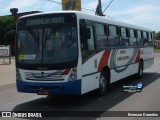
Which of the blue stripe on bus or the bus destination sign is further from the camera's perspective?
the bus destination sign

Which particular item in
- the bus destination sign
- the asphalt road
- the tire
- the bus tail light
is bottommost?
the asphalt road

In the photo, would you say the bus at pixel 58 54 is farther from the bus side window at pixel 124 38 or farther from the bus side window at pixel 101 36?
the bus side window at pixel 124 38

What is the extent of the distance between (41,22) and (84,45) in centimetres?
147

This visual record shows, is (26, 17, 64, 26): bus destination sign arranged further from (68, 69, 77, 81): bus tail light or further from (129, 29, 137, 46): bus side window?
(129, 29, 137, 46): bus side window

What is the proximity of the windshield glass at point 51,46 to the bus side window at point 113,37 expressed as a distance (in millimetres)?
3385

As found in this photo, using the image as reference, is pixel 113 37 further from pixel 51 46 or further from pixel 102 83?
pixel 51 46

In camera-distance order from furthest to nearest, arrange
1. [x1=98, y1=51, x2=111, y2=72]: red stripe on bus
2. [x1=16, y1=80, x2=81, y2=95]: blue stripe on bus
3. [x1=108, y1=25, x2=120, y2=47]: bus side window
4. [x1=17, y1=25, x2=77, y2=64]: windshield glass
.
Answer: [x1=108, y1=25, x2=120, y2=47]: bus side window < [x1=98, y1=51, x2=111, y2=72]: red stripe on bus < [x1=17, y1=25, x2=77, y2=64]: windshield glass < [x1=16, y1=80, x2=81, y2=95]: blue stripe on bus

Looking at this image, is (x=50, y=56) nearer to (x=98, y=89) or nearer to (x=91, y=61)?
(x=91, y=61)

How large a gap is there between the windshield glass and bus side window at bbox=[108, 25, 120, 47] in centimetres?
339

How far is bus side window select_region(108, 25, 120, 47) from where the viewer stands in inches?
528

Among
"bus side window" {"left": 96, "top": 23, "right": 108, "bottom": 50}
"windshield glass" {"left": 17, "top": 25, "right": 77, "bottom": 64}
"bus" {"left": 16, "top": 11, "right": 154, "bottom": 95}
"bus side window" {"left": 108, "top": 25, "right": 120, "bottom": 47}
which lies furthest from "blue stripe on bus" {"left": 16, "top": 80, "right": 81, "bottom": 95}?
"bus side window" {"left": 108, "top": 25, "right": 120, "bottom": 47}

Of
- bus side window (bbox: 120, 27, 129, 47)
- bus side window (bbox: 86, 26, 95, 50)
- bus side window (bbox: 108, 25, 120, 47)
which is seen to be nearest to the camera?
bus side window (bbox: 86, 26, 95, 50)

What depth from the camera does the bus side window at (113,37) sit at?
1342cm

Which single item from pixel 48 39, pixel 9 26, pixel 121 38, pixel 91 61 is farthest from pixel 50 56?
pixel 9 26
